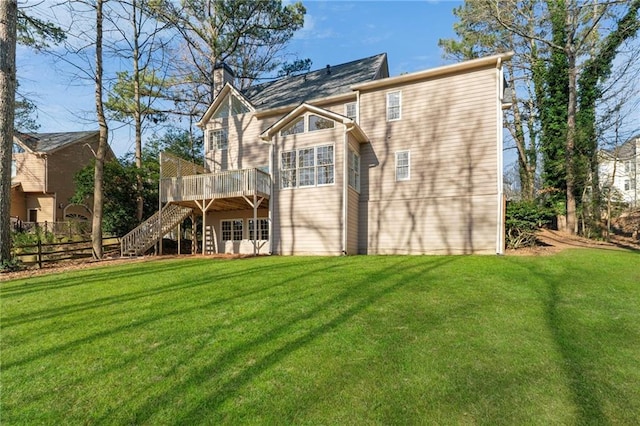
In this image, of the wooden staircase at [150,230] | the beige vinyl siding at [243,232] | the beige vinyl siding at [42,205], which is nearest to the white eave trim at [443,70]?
the beige vinyl siding at [243,232]

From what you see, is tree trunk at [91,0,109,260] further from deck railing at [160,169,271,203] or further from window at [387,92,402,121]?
window at [387,92,402,121]

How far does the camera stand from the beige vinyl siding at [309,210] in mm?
12352

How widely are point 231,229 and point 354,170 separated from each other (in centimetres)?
687

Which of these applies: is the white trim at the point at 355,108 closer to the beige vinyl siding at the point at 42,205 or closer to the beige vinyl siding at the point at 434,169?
the beige vinyl siding at the point at 434,169

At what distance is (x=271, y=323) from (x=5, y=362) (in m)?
3.11

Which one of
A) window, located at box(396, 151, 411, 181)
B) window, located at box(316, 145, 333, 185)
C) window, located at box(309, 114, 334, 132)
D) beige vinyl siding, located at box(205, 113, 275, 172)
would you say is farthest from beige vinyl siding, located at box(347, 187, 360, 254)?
beige vinyl siding, located at box(205, 113, 275, 172)

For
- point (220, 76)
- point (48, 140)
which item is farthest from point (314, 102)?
point (48, 140)

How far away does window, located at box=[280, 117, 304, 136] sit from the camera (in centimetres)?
1339

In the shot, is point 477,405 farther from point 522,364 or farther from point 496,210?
point 496,210

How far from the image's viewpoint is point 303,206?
12.9 metres

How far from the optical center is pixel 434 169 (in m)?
12.7

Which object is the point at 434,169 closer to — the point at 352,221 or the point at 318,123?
the point at 352,221

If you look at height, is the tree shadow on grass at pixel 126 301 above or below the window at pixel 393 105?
below

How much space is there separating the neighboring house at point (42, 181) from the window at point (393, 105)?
21114 mm
